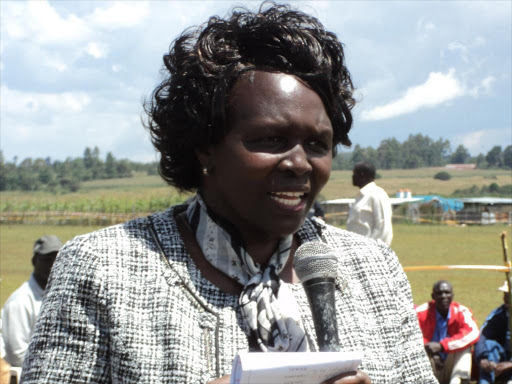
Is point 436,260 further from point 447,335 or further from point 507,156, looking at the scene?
point 507,156

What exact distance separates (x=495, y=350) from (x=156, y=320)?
6.17m

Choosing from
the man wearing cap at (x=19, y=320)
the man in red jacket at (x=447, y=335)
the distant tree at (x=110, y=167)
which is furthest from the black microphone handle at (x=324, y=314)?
the distant tree at (x=110, y=167)

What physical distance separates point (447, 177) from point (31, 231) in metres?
83.9

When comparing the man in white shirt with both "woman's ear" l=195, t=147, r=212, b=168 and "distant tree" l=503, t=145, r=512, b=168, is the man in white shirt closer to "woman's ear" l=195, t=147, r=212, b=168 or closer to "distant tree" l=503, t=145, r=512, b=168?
"woman's ear" l=195, t=147, r=212, b=168

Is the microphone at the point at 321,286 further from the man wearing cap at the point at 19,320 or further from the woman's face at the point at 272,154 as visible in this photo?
the man wearing cap at the point at 19,320

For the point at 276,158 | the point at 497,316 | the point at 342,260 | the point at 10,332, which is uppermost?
the point at 276,158

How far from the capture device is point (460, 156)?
17062cm

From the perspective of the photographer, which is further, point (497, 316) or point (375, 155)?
point (375, 155)

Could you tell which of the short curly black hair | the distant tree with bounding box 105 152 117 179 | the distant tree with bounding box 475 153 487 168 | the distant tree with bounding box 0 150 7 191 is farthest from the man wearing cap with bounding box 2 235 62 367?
the distant tree with bounding box 475 153 487 168

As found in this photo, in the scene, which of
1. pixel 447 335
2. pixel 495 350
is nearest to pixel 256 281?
pixel 495 350

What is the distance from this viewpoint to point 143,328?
1.70 metres

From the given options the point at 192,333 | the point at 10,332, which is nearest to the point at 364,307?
the point at 192,333

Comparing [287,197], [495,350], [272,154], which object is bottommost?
[495,350]

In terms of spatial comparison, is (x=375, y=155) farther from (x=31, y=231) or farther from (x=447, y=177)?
(x=31, y=231)
